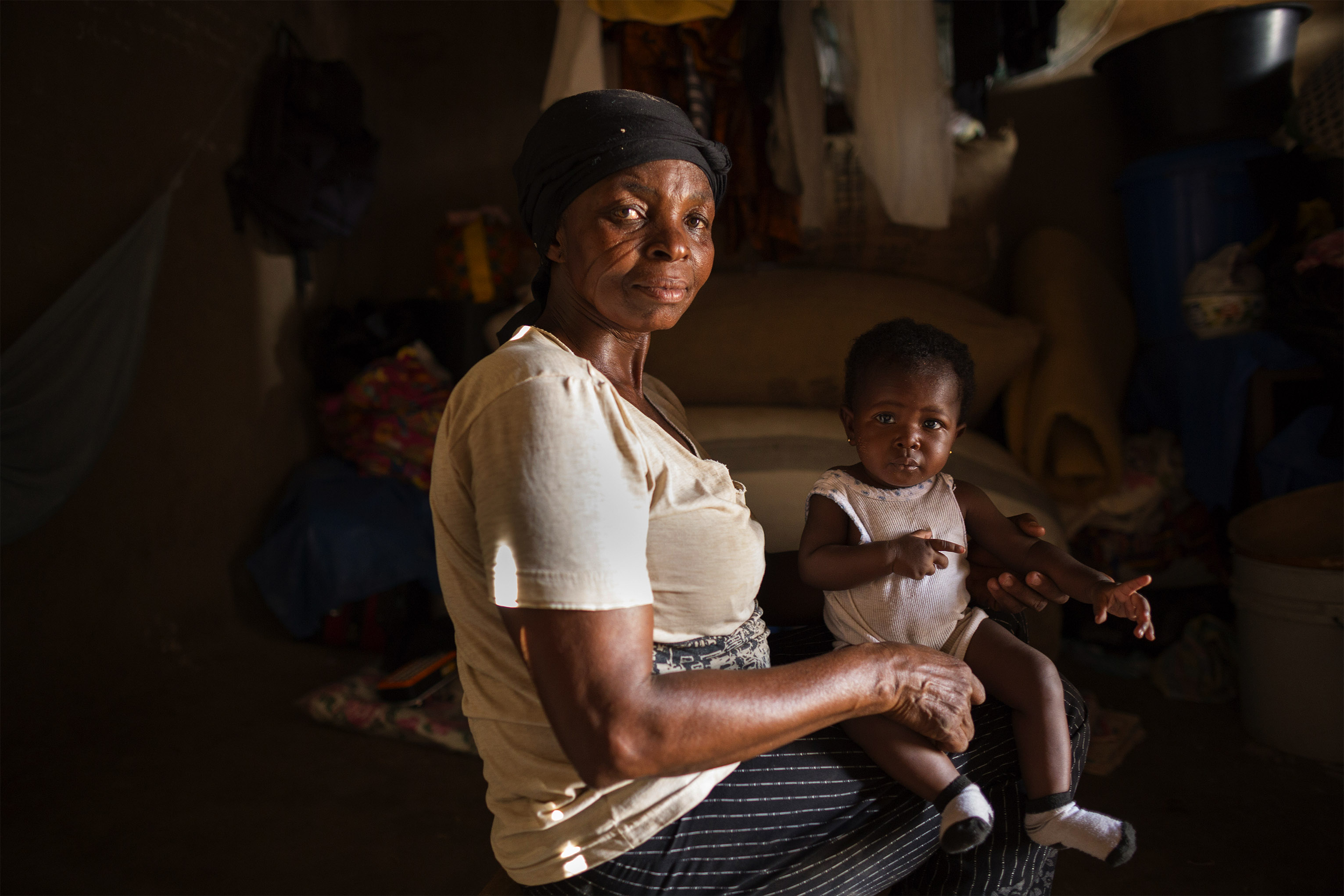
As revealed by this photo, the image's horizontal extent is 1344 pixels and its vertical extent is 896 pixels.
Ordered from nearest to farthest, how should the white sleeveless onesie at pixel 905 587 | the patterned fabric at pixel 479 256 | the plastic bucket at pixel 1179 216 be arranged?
the white sleeveless onesie at pixel 905 587 < the plastic bucket at pixel 1179 216 < the patterned fabric at pixel 479 256

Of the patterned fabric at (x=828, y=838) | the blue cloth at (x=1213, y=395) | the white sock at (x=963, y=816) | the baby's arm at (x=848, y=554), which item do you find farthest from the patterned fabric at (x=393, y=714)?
the blue cloth at (x=1213, y=395)

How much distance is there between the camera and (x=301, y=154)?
3246 mm

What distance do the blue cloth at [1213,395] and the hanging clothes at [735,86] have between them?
4.21 feet

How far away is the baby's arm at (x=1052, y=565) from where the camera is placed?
42.4 inches

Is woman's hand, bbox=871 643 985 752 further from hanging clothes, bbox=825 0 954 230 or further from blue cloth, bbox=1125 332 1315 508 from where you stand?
blue cloth, bbox=1125 332 1315 508

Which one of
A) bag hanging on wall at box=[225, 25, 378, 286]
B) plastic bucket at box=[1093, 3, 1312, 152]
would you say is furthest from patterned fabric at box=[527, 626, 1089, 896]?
bag hanging on wall at box=[225, 25, 378, 286]

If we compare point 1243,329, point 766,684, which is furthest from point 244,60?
point 1243,329

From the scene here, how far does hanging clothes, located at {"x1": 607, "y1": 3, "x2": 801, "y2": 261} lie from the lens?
2645 millimetres

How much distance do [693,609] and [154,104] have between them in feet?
9.28

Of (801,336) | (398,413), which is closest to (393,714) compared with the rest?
(398,413)

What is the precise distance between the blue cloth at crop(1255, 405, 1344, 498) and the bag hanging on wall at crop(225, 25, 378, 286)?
131 inches

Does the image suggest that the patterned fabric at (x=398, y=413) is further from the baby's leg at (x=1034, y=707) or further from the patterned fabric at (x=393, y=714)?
the baby's leg at (x=1034, y=707)

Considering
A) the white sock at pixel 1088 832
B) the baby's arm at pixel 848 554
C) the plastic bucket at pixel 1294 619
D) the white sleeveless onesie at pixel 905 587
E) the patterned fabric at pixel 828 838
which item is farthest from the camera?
the plastic bucket at pixel 1294 619

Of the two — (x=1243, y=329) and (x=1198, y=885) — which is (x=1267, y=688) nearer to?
(x=1198, y=885)
